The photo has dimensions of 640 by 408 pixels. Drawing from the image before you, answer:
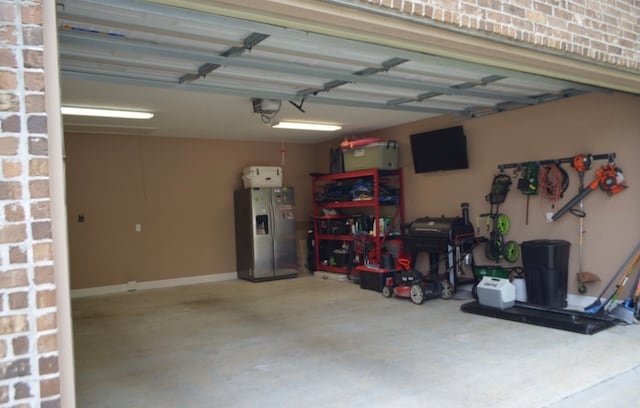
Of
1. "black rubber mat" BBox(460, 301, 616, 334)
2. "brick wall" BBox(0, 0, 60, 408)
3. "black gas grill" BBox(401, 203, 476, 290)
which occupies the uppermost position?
"brick wall" BBox(0, 0, 60, 408)

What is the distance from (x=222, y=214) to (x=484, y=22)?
283 inches

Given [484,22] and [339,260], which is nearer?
[484,22]

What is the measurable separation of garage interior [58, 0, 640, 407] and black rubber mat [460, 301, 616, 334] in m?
0.13

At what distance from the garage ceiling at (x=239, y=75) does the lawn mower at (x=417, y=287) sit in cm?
235

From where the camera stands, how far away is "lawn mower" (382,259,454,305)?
6586 millimetres

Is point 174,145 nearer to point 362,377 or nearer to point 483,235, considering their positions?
point 483,235

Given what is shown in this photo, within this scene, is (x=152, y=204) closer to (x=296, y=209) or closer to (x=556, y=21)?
(x=296, y=209)

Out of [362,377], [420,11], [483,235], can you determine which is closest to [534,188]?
[483,235]

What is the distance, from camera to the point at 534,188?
6355mm

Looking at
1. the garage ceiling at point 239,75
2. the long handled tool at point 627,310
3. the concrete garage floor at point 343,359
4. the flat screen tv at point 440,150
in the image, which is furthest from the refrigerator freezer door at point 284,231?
the long handled tool at point 627,310

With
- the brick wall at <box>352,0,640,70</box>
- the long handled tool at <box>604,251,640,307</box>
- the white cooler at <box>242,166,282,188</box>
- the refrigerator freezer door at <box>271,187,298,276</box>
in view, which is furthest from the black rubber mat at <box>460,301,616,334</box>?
the white cooler at <box>242,166,282,188</box>

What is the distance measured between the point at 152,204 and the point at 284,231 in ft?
8.09

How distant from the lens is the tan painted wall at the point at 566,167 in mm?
5563

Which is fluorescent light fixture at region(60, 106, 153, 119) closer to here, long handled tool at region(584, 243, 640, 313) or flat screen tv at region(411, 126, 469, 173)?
flat screen tv at region(411, 126, 469, 173)
